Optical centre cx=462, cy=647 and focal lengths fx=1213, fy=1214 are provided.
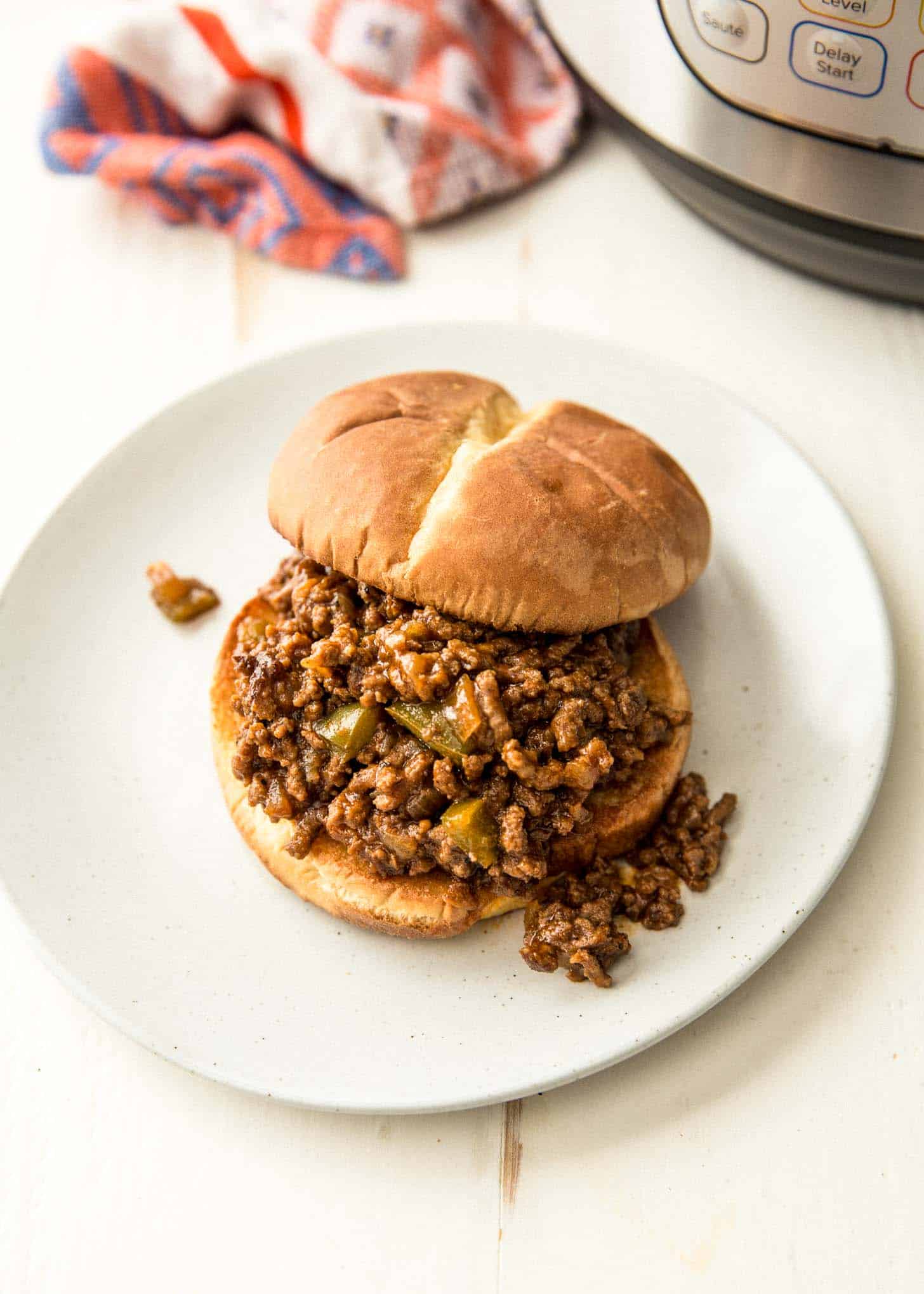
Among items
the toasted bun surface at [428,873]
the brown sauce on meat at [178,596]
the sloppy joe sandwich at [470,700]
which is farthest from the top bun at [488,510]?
the brown sauce on meat at [178,596]

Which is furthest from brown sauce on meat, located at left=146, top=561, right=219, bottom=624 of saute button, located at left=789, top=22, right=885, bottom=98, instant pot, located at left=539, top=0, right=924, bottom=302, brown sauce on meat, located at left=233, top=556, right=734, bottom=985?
saute button, located at left=789, top=22, right=885, bottom=98

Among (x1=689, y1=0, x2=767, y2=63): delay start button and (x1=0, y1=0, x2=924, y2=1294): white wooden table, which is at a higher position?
(x1=689, y1=0, x2=767, y2=63): delay start button

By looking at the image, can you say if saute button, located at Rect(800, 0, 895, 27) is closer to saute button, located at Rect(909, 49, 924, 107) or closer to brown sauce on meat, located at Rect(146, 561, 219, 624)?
saute button, located at Rect(909, 49, 924, 107)

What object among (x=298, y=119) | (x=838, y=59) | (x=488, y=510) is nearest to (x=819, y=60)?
(x=838, y=59)

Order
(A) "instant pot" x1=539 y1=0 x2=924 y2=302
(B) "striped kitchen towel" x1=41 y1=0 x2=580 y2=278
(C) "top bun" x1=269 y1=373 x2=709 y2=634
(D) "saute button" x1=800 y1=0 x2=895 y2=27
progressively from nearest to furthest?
(C) "top bun" x1=269 y1=373 x2=709 y2=634
(D) "saute button" x1=800 y1=0 x2=895 y2=27
(A) "instant pot" x1=539 y1=0 x2=924 y2=302
(B) "striped kitchen towel" x1=41 y1=0 x2=580 y2=278

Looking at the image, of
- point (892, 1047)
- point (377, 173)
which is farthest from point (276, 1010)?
point (377, 173)

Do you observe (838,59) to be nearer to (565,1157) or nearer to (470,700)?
(470,700)
